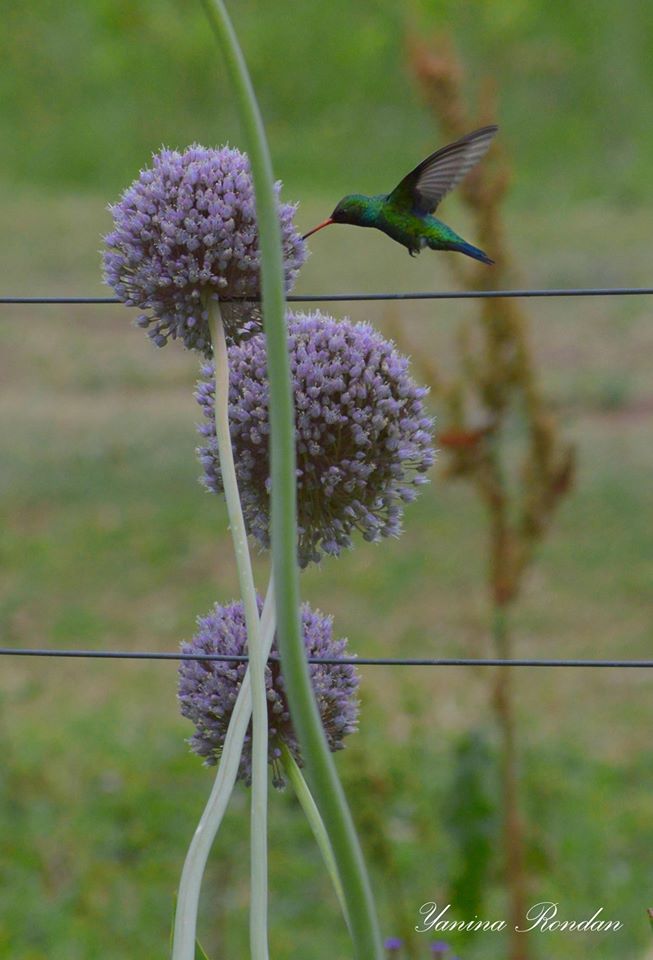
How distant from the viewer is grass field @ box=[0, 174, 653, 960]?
2389mm

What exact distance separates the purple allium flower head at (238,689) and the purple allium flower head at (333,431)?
0.22 feet

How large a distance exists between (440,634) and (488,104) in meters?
1.74

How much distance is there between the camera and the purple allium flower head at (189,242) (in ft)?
2.75

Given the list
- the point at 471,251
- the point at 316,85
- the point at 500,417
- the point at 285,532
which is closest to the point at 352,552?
the point at 500,417

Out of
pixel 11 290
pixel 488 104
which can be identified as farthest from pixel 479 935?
pixel 11 290

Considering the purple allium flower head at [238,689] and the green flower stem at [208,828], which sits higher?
the purple allium flower head at [238,689]

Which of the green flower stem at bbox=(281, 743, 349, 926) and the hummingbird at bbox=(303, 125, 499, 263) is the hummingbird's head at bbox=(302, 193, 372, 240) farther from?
the green flower stem at bbox=(281, 743, 349, 926)

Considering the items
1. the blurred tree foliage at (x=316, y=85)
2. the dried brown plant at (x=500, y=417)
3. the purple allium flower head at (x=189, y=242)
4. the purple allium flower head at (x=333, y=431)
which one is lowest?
the purple allium flower head at (x=333, y=431)

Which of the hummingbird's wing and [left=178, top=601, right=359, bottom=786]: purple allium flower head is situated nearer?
[left=178, top=601, right=359, bottom=786]: purple allium flower head

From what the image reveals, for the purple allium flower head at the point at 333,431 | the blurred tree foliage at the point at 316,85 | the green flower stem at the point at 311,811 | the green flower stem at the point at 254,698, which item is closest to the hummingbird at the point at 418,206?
the purple allium flower head at the point at 333,431

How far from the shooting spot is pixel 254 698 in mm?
732

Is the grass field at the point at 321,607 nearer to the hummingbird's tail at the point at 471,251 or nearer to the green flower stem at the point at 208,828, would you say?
the hummingbird's tail at the point at 471,251

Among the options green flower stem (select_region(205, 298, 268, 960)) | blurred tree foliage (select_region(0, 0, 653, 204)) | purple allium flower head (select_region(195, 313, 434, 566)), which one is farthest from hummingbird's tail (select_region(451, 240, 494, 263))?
blurred tree foliage (select_region(0, 0, 653, 204))

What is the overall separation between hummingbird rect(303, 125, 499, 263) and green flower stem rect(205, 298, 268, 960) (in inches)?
11.9
